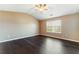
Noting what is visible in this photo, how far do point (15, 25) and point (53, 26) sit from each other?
154 inches

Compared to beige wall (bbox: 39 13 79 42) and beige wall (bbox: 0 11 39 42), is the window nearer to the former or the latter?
beige wall (bbox: 39 13 79 42)

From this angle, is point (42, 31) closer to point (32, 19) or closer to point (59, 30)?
point (32, 19)

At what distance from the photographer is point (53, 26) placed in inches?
377

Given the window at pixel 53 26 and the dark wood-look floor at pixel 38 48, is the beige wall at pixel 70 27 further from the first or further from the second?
the dark wood-look floor at pixel 38 48

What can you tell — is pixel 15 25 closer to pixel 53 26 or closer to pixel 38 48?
pixel 38 48

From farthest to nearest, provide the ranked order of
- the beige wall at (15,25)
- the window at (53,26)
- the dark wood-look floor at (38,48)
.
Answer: the window at (53,26) → the beige wall at (15,25) → the dark wood-look floor at (38,48)

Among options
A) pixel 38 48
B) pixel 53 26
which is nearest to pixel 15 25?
pixel 38 48

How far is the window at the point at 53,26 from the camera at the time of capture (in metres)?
A: 8.72

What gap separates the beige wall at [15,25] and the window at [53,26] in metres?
1.74

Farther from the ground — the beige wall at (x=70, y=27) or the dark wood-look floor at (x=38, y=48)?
the beige wall at (x=70, y=27)

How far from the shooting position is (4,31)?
258 inches

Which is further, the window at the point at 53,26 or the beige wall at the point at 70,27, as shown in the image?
the window at the point at 53,26

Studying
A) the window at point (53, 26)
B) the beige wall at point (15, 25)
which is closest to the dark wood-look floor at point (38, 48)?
the beige wall at point (15, 25)
